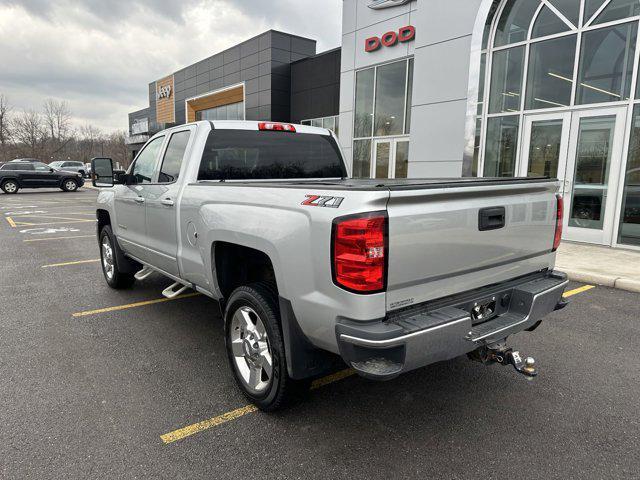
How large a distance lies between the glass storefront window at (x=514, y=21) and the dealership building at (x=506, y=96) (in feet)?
0.08

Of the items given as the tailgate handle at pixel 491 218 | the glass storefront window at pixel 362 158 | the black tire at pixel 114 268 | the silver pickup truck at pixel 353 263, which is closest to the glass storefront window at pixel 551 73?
the glass storefront window at pixel 362 158

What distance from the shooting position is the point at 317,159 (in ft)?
15.3

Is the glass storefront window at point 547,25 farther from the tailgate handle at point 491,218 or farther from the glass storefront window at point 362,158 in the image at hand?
the tailgate handle at point 491,218

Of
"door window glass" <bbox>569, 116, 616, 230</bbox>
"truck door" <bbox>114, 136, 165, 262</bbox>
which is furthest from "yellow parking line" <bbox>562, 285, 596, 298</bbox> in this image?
"truck door" <bbox>114, 136, 165, 262</bbox>

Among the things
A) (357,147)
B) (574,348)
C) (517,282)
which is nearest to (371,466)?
(517,282)

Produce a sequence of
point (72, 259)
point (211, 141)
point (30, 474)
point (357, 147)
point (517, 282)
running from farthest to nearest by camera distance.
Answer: point (357, 147), point (72, 259), point (211, 141), point (517, 282), point (30, 474)

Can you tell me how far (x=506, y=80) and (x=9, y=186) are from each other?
26.6 metres

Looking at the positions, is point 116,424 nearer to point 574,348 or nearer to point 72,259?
point 574,348

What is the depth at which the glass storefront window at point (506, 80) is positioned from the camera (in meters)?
10.2

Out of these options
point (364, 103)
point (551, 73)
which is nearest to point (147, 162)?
point (551, 73)

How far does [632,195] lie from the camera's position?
8.69 meters

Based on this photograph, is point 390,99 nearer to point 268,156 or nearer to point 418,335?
point 268,156

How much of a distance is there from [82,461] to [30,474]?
0.82ft

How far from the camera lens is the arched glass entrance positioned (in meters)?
8.66
